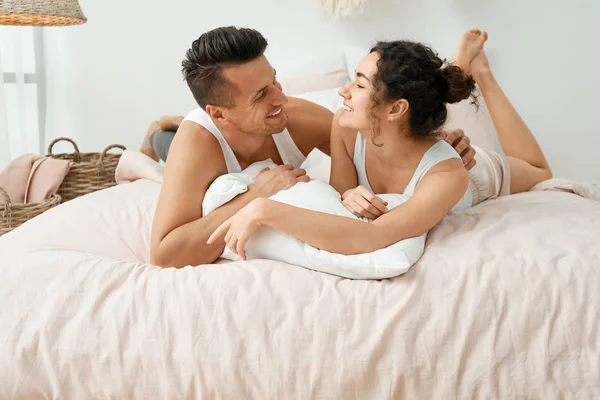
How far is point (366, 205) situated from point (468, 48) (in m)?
0.93

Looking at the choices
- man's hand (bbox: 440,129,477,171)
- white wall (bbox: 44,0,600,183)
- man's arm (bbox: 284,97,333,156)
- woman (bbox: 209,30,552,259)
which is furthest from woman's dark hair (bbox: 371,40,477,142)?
white wall (bbox: 44,0,600,183)

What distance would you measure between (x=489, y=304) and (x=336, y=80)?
5.90ft

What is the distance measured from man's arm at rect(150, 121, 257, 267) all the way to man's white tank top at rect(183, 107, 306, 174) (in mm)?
18

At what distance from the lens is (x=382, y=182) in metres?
1.82

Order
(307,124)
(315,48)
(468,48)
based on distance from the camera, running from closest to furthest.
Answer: (307,124)
(468,48)
(315,48)

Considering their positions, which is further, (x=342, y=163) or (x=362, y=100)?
A: (x=342, y=163)

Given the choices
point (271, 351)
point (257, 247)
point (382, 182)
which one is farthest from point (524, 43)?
point (271, 351)

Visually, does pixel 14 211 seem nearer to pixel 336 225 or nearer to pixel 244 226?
pixel 244 226

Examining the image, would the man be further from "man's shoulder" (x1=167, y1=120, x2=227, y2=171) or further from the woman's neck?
the woman's neck

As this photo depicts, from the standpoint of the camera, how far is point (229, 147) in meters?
1.82

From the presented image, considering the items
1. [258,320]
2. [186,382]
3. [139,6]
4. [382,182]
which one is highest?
[139,6]

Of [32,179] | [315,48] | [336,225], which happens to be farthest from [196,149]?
[315,48]

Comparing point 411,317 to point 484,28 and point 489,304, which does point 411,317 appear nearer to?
point 489,304

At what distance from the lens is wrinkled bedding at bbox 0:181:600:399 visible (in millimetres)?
1271
